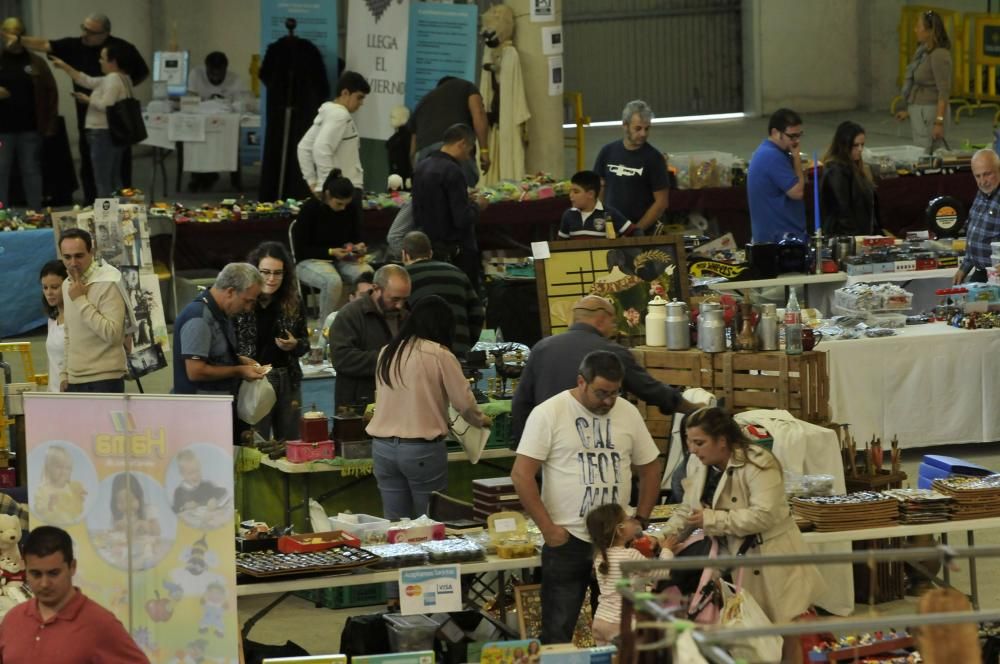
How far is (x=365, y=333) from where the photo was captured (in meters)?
8.10

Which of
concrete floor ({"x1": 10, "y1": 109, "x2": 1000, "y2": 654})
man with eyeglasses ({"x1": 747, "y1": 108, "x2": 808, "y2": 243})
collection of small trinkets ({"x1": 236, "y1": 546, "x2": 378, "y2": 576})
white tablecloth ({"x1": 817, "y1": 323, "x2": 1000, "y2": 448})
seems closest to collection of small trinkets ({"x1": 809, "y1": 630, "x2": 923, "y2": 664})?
concrete floor ({"x1": 10, "y1": 109, "x2": 1000, "y2": 654})

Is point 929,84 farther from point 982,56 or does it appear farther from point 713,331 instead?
point 713,331

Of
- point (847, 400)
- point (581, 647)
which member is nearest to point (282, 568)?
point (581, 647)

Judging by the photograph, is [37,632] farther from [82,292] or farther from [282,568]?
[82,292]

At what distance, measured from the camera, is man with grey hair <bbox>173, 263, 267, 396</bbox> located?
25.1 ft

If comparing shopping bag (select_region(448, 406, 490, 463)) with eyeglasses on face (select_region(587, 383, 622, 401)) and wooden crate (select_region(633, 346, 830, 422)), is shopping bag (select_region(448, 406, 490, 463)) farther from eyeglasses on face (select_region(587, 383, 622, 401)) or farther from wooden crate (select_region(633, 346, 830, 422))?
eyeglasses on face (select_region(587, 383, 622, 401))

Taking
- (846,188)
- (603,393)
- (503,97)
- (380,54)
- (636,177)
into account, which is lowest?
(603,393)

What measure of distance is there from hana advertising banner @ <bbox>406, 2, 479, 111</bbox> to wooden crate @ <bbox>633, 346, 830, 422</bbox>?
26.4ft

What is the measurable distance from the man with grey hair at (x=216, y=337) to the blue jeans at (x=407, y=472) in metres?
0.84

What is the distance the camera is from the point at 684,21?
949 inches

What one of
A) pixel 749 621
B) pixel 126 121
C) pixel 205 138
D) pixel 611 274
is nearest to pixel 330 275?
pixel 611 274

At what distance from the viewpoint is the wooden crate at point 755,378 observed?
774 centimetres

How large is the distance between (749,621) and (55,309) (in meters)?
4.18

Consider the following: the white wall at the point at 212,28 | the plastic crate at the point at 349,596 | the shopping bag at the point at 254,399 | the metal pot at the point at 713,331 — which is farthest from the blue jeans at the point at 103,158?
the metal pot at the point at 713,331
